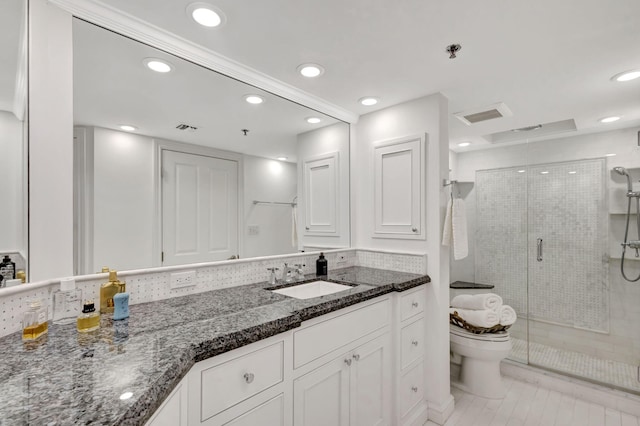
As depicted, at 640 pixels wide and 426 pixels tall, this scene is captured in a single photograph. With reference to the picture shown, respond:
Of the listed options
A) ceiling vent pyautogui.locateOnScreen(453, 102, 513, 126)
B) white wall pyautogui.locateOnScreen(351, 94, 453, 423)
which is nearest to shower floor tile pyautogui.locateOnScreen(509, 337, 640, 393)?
white wall pyautogui.locateOnScreen(351, 94, 453, 423)

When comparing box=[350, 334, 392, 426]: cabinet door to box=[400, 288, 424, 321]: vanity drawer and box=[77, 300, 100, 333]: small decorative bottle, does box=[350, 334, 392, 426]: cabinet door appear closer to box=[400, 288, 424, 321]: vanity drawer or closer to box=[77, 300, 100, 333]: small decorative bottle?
box=[400, 288, 424, 321]: vanity drawer

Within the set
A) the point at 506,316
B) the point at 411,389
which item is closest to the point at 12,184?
the point at 411,389

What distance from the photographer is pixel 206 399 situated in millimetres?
998

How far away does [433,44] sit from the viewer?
5.15 ft

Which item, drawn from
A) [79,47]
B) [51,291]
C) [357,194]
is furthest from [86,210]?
[357,194]

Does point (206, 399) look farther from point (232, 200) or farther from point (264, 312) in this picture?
point (232, 200)

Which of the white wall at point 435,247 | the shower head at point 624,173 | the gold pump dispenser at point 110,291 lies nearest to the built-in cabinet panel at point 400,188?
the white wall at point 435,247

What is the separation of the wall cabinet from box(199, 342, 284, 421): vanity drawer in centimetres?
19

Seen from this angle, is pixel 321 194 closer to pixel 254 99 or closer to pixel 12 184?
pixel 254 99

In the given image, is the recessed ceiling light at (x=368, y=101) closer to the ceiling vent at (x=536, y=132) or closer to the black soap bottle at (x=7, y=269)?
the ceiling vent at (x=536, y=132)

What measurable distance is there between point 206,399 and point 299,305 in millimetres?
517

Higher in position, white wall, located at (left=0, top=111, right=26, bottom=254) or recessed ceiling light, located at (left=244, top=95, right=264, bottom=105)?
recessed ceiling light, located at (left=244, top=95, right=264, bottom=105)

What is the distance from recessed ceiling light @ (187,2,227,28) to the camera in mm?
1286

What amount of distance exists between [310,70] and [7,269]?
168cm
